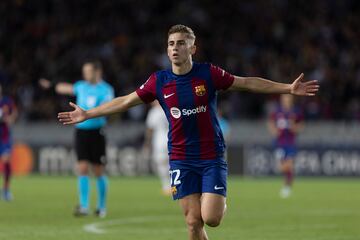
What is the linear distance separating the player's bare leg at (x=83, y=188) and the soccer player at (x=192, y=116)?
5959mm

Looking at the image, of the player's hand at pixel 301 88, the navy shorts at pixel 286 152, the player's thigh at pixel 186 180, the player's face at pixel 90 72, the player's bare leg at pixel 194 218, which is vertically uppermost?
the player's face at pixel 90 72

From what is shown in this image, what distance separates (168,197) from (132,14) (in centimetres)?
1408

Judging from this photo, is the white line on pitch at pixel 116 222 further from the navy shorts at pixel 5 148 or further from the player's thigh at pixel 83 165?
the navy shorts at pixel 5 148

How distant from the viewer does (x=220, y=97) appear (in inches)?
1093

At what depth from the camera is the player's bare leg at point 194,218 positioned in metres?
8.26

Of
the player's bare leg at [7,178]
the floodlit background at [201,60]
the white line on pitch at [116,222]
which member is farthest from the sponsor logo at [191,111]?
the player's bare leg at [7,178]

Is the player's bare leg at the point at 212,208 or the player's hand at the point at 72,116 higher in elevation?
the player's hand at the point at 72,116

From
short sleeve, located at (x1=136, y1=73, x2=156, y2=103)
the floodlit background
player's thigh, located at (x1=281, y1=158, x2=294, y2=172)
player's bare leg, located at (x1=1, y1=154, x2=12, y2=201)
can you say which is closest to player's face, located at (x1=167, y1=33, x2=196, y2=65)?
short sleeve, located at (x1=136, y1=73, x2=156, y2=103)

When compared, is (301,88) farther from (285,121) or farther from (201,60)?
(201,60)

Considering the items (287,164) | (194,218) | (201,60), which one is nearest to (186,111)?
(194,218)

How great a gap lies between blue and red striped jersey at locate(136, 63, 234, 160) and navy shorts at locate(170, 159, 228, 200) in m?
0.06

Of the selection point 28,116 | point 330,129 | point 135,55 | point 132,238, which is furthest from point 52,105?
point 132,238

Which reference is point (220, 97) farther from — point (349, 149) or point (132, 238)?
point (132, 238)

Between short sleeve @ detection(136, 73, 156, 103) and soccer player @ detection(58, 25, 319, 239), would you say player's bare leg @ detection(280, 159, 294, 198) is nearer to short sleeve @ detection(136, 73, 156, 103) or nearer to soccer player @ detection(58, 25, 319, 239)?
soccer player @ detection(58, 25, 319, 239)
